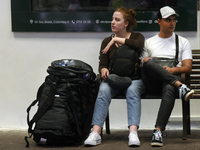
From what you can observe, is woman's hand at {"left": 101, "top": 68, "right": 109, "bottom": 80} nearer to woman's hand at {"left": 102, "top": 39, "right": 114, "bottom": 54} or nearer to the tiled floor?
woman's hand at {"left": 102, "top": 39, "right": 114, "bottom": 54}

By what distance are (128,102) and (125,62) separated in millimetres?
441

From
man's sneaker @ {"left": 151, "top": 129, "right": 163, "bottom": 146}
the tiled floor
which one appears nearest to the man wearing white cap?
man's sneaker @ {"left": 151, "top": 129, "right": 163, "bottom": 146}

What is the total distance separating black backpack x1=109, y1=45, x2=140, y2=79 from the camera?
11.4 ft

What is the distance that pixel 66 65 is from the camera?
11.1 feet

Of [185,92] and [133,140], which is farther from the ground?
[185,92]

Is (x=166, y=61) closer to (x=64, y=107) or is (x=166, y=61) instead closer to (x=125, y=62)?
(x=125, y=62)

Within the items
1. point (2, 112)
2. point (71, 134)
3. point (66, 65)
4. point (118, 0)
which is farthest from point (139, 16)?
point (2, 112)

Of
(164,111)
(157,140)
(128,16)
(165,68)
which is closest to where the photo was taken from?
(157,140)

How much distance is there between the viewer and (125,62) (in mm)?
3486

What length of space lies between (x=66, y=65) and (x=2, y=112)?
1.70 m

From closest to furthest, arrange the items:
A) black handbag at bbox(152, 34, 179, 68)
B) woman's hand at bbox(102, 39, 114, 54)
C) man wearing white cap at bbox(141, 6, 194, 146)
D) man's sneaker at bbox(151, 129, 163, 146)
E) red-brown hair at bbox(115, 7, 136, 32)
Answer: man's sneaker at bbox(151, 129, 163, 146) < man wearing white cap at bbox(141, 6, 194, 146) < black handbag at bbox(152, 34, 179, 68) < woman's hand at bbox(102, 39, 114, 54) < red-brown hair at bbox(115, 7, 136, 32)

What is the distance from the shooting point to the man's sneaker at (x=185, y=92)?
3.11 meters

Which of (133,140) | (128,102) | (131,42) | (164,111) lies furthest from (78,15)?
(133,140)

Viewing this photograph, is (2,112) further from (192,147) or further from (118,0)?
(192,147)
